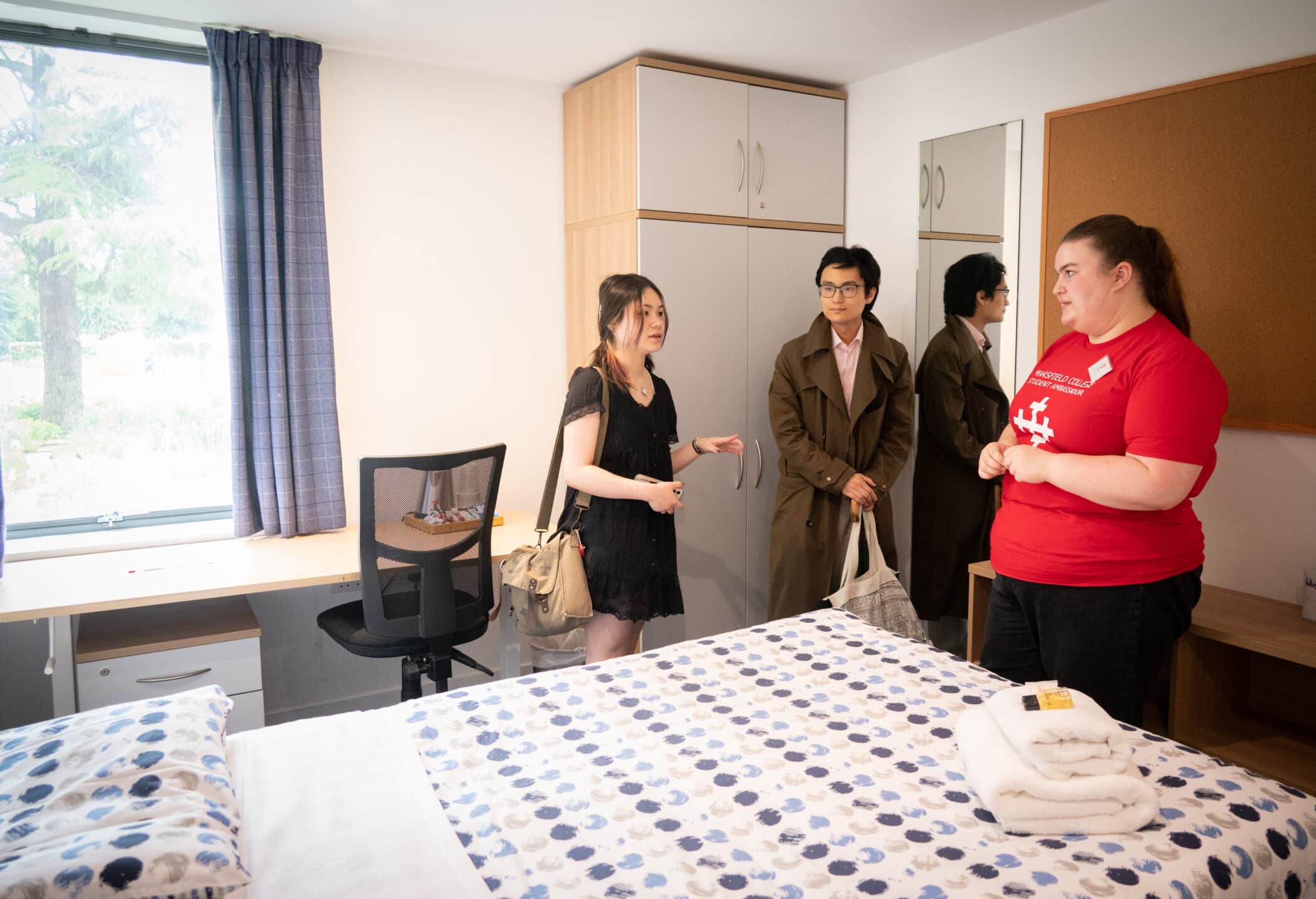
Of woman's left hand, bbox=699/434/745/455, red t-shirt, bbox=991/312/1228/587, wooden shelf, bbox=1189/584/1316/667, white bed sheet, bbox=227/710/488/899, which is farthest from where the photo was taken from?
woman's left hand, bbox=699/434/745/455

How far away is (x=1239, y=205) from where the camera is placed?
254 centimetres

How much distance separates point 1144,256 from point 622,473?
1396 mm

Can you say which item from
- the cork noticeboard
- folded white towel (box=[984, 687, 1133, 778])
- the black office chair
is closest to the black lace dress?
the black office chair

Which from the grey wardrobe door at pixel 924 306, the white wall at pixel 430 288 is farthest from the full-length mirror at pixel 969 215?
the white wall at pixel 430 288

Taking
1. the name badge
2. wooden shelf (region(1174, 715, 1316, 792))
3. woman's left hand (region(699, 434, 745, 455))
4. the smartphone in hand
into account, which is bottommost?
wooden shelf (region(1174, 715, 1316, 792))

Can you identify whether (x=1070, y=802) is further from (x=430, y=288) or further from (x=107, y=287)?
(x=107, y=287)

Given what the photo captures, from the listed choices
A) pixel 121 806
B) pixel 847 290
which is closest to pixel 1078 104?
pixel 847 290

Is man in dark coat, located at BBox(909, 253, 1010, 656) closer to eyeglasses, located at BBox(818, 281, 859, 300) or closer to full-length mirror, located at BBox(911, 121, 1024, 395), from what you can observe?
full-length mirror, located at BBox(911, 121, 1024, 395)

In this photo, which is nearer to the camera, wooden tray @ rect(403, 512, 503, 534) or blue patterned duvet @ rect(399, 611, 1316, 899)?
blue patterned duvet @ rect(399, 611, 1316, 899)

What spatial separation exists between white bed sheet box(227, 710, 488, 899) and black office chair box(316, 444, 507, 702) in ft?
2.83

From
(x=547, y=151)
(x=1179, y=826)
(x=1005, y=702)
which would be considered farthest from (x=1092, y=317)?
(x=547, y=151)

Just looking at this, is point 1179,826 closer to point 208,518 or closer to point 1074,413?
point 1074,413

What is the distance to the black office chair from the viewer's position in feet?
8.53

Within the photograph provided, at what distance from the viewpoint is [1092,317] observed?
6.70 feet
